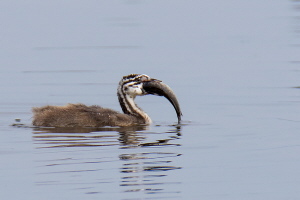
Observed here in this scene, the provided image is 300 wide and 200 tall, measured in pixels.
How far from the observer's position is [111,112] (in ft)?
58.6

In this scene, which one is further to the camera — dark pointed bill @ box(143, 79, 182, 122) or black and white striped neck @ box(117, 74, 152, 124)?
dark pointed bill @ box(143, 79, 182, 122)

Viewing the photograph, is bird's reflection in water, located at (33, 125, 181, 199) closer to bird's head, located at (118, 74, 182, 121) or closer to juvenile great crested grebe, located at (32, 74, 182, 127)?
juvenile great crested grebe, located at (32, 74, 182, 127)

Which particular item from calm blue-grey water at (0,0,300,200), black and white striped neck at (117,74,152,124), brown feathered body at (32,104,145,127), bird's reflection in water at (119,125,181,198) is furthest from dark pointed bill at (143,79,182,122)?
bird's reflection in water at (119,125,181,198)

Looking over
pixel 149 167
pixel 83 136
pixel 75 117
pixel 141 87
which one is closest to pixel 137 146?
pixel 83 136

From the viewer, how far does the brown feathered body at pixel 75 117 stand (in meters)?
17.4

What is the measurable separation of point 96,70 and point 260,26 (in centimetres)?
924

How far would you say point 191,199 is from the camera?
1275cm

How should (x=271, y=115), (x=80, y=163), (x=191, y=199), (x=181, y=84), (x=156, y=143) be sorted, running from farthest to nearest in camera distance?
(x=181, y=84)
(x=271, y=115)
(x=156, y=143)
(x=80, y=163)
(x=191, y=199)

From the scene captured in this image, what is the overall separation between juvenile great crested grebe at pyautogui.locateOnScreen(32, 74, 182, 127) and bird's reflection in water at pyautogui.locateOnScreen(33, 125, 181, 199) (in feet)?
0.63

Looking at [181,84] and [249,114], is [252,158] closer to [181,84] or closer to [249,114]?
[249,114]

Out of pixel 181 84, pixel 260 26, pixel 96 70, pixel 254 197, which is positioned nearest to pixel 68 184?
pixel 254 197

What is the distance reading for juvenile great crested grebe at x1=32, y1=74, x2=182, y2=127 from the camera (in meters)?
17.4

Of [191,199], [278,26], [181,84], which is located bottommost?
[191,199]

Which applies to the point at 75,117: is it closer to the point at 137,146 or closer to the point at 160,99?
the point at 137,146
